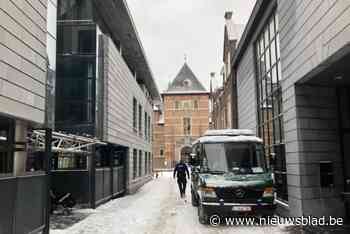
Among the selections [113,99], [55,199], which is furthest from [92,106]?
[55,199]

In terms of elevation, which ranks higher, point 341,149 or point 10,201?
point 341,149

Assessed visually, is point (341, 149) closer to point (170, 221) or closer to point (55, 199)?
point (170, 221)

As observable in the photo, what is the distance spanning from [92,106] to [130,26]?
21.4ft

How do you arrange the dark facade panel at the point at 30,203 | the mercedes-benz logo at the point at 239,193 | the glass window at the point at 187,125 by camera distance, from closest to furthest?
the dark facade panel at the point at 30,203 → the mercedes-benz logo at the point at 239,193 → the glass window at the point at 187,125

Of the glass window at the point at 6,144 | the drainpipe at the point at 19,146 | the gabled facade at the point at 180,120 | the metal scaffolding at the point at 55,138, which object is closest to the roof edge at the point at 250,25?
the metal scaffolding at the point at 55,138

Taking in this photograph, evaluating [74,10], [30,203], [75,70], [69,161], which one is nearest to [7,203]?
[30,203]

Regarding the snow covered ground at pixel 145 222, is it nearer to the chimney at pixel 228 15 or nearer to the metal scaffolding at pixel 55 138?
the metal scaffolding at pixel 55 138

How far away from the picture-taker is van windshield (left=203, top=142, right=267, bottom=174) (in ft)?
36.6

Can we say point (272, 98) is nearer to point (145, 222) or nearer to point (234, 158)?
point (234, 158)

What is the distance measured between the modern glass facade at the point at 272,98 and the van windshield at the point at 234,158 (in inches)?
47.2

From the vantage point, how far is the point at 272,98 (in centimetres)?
1388

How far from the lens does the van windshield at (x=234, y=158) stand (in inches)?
439

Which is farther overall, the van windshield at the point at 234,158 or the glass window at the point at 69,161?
the glass window at the point at 69,161

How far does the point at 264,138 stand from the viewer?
15.5 metres
